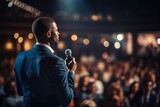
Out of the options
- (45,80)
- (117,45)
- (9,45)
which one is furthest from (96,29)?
(45,80)

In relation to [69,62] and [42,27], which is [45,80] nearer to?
[69,62]

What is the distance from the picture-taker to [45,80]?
2.53m

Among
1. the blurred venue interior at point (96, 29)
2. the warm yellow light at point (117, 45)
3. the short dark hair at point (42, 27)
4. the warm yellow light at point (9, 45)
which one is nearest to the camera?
the short dark hair at point (42, 27)

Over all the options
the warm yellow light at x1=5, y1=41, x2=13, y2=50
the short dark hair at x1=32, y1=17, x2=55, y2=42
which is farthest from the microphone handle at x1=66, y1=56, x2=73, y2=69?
the warm yellow light at x1=5, y1=41, x2=13, y2=50

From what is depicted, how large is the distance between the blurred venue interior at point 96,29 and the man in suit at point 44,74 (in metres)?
8.44

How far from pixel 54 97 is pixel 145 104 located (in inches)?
239

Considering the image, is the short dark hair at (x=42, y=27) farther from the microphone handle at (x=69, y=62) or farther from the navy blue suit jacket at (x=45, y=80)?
the microphone handle at (x=69, y=62)

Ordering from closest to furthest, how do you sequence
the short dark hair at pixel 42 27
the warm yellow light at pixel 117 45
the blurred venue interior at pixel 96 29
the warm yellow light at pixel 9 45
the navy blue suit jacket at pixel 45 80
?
the navy blue suit jacket at pixel 45 80 < the short dark hair at pixel 42 27 < the blurred venue interior at pixel 96 29 < the warm yellow light at pixel 9 45 < the warm yellow light at pixel 117 45

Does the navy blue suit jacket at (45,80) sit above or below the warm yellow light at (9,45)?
above

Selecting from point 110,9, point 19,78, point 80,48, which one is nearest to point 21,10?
point 110,9

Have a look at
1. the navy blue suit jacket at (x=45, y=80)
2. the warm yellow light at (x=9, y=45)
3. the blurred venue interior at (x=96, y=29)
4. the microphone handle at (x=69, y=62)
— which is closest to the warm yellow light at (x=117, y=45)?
the blurred venue interior at (x=96, y=29)

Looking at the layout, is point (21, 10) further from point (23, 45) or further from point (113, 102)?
point (113, 102)

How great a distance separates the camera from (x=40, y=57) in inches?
102

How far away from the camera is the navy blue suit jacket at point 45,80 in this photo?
8.18 ft
